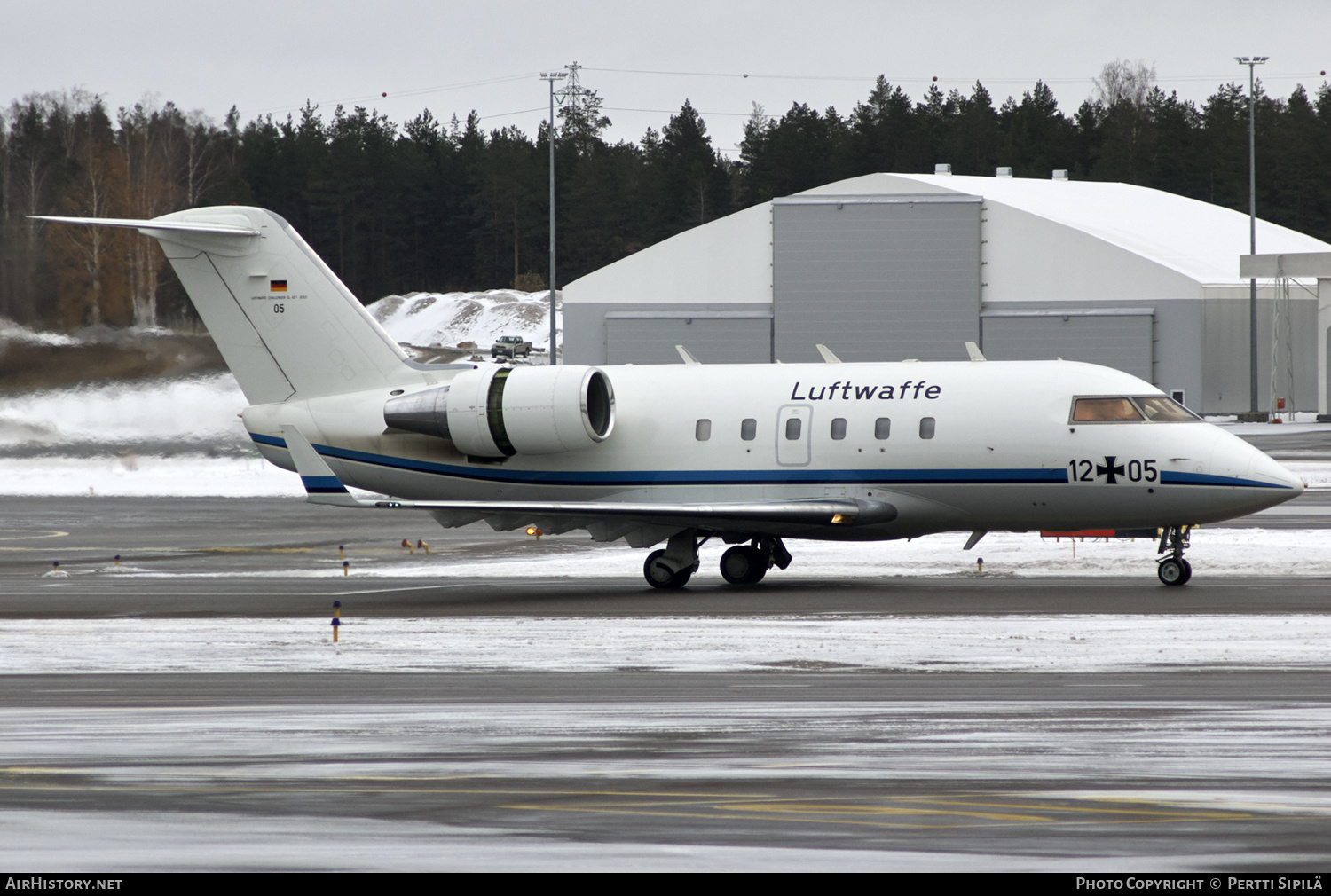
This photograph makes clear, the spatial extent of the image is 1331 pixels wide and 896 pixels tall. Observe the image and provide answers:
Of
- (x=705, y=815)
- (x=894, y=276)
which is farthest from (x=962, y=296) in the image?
(x=705, y=815)

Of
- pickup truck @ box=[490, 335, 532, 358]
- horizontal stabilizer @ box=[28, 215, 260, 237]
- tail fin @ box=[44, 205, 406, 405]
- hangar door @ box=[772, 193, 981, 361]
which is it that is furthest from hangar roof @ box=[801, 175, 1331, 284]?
horizontal stabilizer @ box=[28, 215, 260, 237]

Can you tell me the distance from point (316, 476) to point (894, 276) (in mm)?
47394

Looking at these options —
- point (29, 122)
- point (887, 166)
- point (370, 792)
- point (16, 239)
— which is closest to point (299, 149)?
point (887, 166)

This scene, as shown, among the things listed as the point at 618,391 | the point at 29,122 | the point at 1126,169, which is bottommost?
the point at 618,391

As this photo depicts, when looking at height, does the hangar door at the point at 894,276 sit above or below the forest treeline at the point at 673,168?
below

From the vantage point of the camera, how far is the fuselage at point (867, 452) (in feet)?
72.7

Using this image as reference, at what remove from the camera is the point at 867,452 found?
2333cm

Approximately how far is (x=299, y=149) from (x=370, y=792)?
374 feet

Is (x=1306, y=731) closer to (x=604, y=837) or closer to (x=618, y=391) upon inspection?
(x=604, y=837)

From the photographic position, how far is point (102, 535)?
33438 millimetres

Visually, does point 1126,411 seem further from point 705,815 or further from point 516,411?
point 705,815

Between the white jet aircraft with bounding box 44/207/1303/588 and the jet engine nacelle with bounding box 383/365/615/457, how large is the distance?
31 millimetres

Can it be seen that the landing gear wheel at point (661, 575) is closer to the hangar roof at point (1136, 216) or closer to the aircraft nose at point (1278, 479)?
the aircraft nose at point (1278, 479)

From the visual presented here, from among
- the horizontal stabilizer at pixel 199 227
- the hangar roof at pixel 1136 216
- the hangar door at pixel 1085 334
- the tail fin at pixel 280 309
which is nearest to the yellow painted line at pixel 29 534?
the tail fin at pixel 280 309
